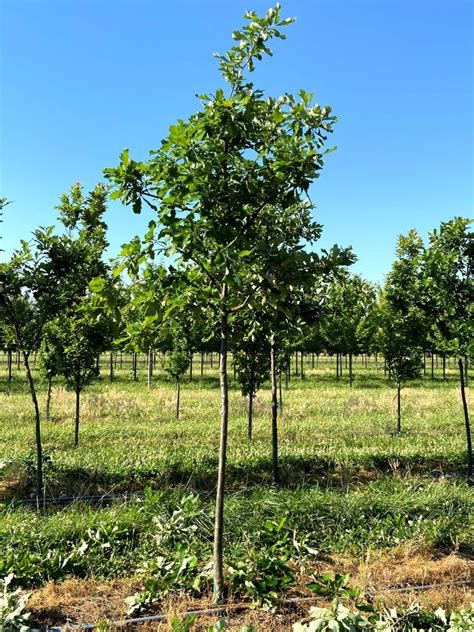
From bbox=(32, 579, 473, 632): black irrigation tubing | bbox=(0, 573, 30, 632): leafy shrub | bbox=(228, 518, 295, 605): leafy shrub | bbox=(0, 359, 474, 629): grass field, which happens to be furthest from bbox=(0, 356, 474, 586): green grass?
bbox=(32, 579, 473, 632): black irrigation tubing

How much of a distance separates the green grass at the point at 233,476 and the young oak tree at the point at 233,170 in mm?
2813

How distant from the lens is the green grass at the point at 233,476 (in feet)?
16.0

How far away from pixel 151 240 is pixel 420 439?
10172 mm

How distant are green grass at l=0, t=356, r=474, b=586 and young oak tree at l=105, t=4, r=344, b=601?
2.81 m

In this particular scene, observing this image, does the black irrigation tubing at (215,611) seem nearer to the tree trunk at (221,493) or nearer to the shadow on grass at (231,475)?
the tree trunk at (221,493)

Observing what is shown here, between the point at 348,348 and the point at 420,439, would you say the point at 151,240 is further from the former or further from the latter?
the point at 348,348

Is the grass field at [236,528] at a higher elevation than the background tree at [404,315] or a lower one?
lower

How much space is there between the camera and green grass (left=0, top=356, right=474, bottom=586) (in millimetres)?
4879

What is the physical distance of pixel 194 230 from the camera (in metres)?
3.52

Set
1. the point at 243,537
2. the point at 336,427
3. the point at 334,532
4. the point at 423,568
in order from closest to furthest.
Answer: the point at 423,568
the point at 243,537
the point at 334,532
the point at 336,427

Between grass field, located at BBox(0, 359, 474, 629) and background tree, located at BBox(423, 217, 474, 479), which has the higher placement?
background tree, located at BBox(423, 217, 474, 479)

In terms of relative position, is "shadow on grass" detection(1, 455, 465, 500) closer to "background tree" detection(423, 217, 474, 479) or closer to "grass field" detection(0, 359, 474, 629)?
"grass field" detection(0, 359, 474, 629)

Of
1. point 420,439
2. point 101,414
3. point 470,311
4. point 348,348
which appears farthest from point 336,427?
point 348,348

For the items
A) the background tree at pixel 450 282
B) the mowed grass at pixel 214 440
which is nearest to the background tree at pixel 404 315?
the background tree at pixel 450 282
